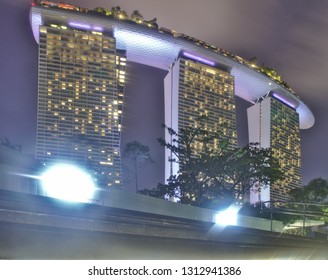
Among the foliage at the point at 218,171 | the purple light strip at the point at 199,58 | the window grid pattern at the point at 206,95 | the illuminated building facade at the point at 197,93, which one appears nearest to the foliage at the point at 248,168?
the foliage at the point at 218,171

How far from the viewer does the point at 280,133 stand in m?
94.2

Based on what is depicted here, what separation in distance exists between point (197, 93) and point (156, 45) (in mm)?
11542

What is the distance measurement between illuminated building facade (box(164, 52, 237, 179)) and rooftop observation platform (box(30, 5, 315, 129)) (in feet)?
5.73

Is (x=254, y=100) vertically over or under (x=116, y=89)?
over

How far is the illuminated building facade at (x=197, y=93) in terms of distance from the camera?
76.2 metres

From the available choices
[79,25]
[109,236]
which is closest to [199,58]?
[79,25]

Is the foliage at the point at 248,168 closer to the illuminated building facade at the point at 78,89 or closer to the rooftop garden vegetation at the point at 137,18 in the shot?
the illuminated building facade at the point at 78,89

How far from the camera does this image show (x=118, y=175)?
53000 millimetres

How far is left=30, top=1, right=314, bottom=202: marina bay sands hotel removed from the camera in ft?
223

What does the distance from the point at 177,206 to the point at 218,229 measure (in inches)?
143

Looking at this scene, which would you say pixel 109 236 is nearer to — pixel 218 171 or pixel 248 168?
pixel 218 171

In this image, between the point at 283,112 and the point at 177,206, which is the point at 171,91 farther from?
the point at 177,206

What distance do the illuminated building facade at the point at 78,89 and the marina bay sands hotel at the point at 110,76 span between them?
0.15m
